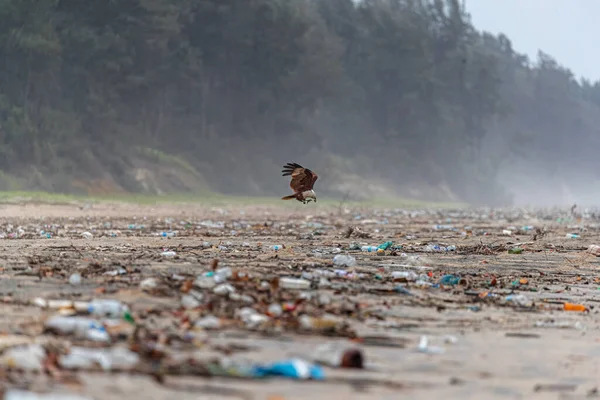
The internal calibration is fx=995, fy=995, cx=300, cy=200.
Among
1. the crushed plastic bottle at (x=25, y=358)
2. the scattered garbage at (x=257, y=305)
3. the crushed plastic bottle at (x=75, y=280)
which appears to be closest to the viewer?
the crushed plastic bottle at (x=25, y=358)

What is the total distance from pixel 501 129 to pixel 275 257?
9004cm

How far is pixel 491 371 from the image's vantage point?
4.95 m

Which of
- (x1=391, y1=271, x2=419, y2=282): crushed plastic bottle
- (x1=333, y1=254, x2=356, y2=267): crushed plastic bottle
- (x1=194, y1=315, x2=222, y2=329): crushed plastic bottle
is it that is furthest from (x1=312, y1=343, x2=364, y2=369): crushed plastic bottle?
(x1=333, y1=254, x2=356, y2=267): crushed plastic bottle

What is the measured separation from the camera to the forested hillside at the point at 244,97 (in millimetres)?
40062

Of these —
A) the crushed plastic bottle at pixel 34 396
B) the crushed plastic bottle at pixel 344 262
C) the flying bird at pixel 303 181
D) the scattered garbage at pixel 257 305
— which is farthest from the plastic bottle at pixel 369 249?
the crushed plastic bottle at pixel 34 396

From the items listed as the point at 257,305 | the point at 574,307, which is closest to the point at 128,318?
the point at 257,305

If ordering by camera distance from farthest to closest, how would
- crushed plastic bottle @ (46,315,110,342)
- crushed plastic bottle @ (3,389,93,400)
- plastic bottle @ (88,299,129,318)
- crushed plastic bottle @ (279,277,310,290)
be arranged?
crushed plastic bottle @ (279,277,310,290) < plastic bottle @ (88,299,129,318) < crushed plastic bottle @ (46,315,110,342) < crushed plastic bottle @ (3,389,93,400)

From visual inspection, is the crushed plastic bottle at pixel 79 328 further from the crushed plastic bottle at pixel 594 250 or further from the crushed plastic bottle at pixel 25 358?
the crushed plastic bottle at pixel 594 250

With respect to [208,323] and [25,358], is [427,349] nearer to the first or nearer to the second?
[208,323]

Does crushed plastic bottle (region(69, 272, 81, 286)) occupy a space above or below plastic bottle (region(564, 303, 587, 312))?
below

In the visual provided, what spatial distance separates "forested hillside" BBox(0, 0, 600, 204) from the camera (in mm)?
40062

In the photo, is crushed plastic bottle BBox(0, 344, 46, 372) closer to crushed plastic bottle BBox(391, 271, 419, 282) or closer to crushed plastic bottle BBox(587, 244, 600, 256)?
crushed plastic bottle BBox(391, 271, 419, 282)

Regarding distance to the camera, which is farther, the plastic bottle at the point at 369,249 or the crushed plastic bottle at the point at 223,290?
the plastic bottle at the point at 369,249

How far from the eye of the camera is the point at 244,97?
5344 centimetres
